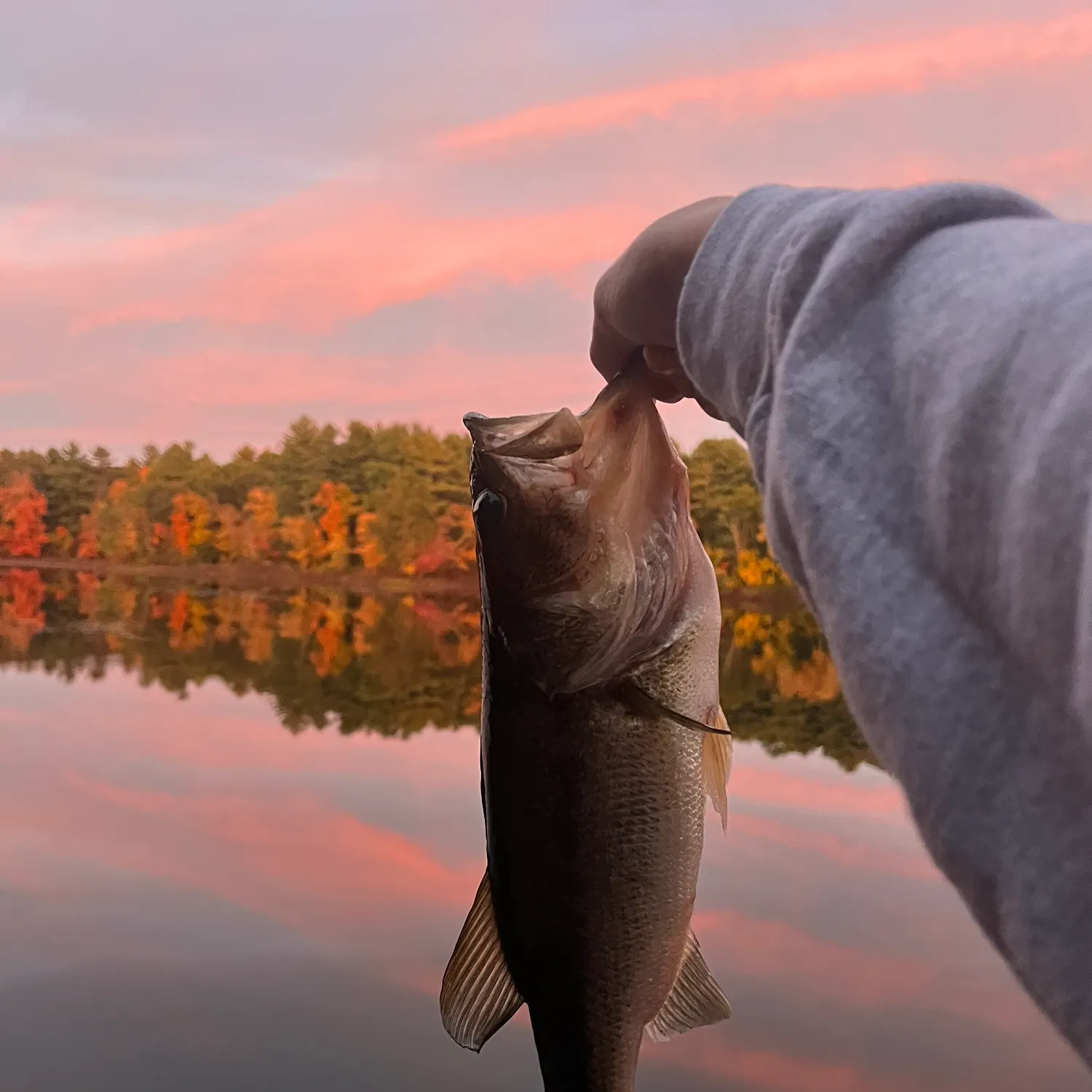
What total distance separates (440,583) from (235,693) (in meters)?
1.79

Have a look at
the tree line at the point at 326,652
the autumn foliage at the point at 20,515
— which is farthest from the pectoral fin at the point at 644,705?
the autumn foliage at the point at 20,515

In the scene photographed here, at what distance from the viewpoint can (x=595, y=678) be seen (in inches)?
25.8

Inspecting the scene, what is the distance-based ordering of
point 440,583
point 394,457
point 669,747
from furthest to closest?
1. point 394,457
2. point 440,583
3. point 669,747

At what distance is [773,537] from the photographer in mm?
457

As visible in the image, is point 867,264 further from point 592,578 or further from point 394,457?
point 394,457

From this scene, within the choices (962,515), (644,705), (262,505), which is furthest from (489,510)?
(262,505)

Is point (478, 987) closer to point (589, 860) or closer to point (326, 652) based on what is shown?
point (589, 860)

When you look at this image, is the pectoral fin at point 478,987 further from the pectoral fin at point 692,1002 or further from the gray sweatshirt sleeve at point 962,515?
the gray sweatshirt sleeve at point 962,515

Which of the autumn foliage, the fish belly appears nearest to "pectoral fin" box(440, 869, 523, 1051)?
the fish belly

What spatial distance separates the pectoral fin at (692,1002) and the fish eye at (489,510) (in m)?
0.35

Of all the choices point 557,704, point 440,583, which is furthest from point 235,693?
point 557,704

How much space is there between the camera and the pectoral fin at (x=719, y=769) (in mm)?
698

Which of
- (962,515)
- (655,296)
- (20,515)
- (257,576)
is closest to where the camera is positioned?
(962,515)

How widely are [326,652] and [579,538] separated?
818 centimetres
